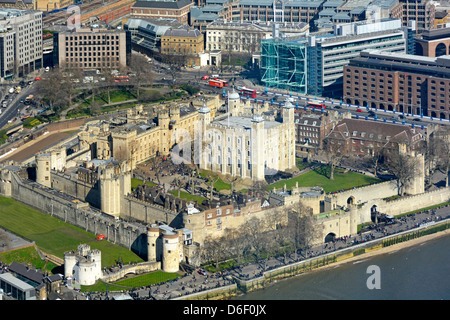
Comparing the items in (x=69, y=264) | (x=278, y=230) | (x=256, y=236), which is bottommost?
(x=69, y=264)

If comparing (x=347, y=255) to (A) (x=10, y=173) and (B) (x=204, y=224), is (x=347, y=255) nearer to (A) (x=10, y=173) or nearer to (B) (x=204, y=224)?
(B) (x=204, y=224)

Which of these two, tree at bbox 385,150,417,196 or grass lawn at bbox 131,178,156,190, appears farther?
grass lawn at bbox 131,178,156,190

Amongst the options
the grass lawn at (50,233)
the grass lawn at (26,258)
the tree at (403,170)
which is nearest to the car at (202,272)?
the grass lawn at (50,233)

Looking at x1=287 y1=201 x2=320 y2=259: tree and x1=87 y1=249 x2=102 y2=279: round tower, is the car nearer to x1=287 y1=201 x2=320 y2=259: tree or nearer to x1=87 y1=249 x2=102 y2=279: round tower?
x1=87 y1=249 x2=102 y2=279: round tower

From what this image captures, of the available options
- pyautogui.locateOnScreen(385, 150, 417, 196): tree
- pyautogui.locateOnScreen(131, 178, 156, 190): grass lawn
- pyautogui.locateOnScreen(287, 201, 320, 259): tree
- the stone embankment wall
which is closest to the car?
the stone embankment wall

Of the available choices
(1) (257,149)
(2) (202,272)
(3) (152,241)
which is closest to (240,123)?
(1) (257,149)

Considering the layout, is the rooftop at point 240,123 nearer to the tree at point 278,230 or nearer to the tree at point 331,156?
the tree at point 331,156

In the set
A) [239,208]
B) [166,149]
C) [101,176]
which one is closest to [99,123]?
[166,149]

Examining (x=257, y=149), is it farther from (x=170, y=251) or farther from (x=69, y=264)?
(x=69, y=264)
